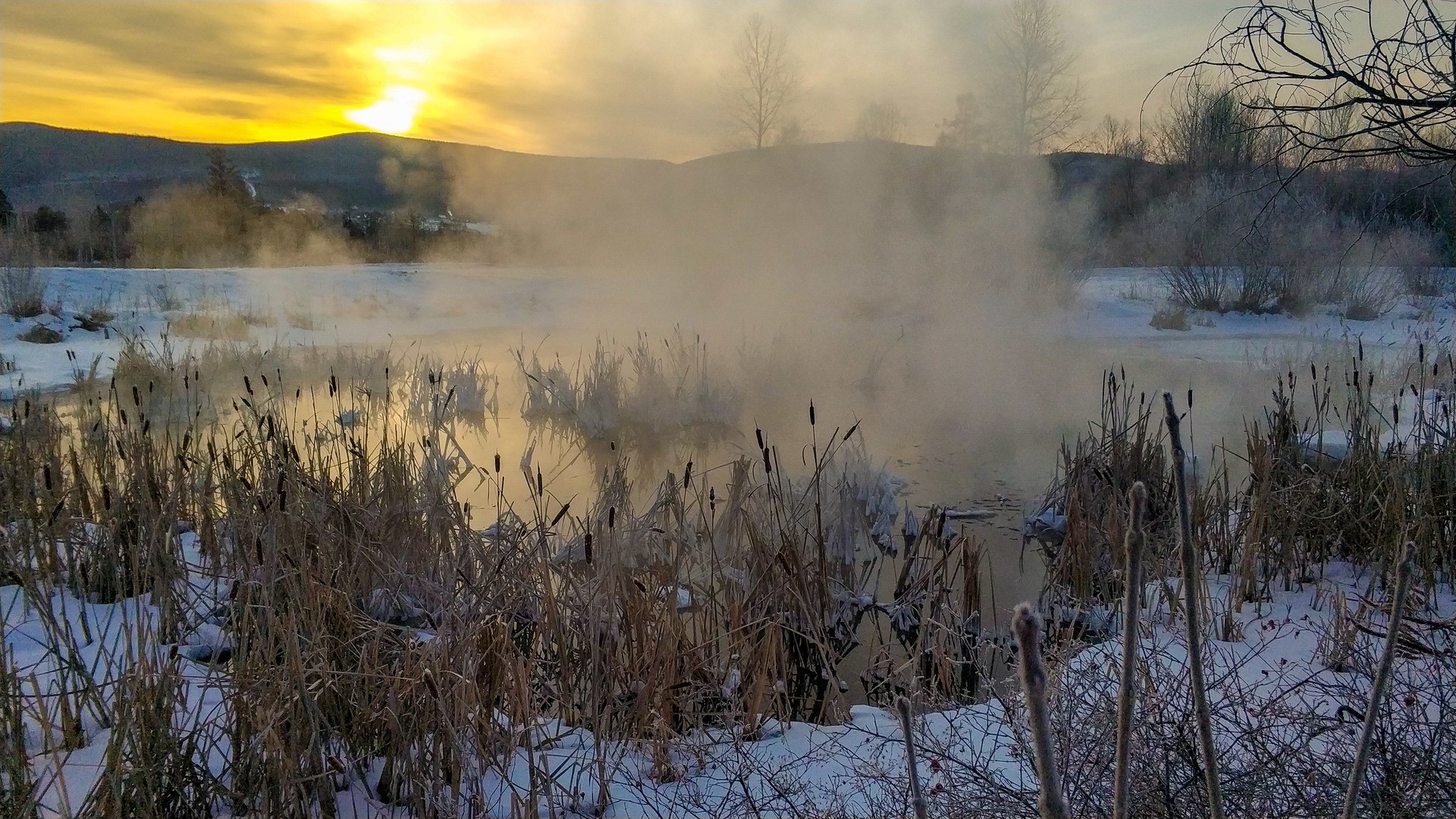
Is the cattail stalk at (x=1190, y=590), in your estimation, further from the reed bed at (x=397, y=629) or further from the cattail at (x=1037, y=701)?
the reed bed at (x=397, y=629)

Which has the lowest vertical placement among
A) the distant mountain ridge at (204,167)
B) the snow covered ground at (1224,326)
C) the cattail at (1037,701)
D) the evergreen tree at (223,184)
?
the snow covered ground at (1224,326)

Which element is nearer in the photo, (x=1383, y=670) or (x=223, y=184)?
(x=1383, y=670)

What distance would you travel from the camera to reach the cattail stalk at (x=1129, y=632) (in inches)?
16.9

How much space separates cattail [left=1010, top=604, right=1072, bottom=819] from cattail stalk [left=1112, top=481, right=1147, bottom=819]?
6 centimetres

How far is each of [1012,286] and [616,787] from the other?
13.6 meters

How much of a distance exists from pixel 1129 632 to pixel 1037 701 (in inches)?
6.9

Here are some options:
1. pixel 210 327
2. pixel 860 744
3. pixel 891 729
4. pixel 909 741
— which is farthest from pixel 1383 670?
pixel 210 327

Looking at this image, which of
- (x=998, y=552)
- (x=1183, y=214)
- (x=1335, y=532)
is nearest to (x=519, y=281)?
(x=1183, y=214)

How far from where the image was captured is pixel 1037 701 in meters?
0.40

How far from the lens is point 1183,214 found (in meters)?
14.9

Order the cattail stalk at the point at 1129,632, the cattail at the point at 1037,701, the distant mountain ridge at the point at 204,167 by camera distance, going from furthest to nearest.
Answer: the distant mountain ridge at the point at 204,167
the cattail stalk at the point at 1129,632
the cattail at the point at 1037,701

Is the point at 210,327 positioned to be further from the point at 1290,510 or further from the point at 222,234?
the point at 1290,510

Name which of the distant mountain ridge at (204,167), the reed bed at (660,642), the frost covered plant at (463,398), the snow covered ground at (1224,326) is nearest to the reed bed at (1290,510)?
the reed bed at (660,642)

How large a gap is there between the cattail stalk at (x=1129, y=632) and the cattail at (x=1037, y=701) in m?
0.06
